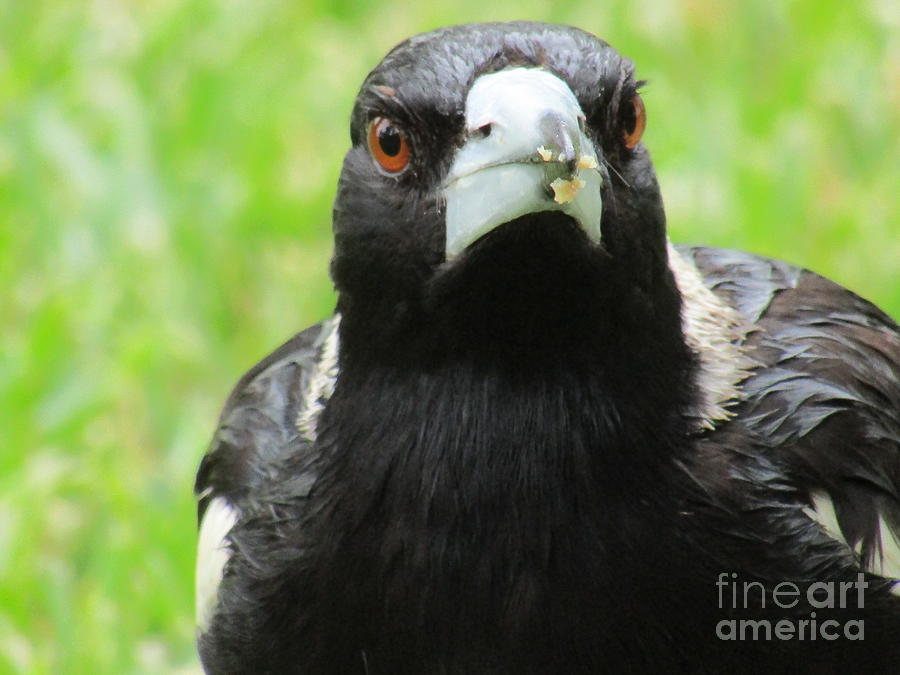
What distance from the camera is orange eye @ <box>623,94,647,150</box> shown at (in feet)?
12.2

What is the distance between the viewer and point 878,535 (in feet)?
13.4

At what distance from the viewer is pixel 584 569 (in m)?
3.68

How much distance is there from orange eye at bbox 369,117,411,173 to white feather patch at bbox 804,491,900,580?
1210mm

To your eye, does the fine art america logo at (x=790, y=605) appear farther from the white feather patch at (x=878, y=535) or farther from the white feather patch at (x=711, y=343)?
the white feather patch at (x=711, y=343)

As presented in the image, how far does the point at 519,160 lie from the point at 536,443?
0.69m

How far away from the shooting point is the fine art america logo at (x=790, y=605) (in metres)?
3.70

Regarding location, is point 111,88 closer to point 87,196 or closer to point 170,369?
point 87,196

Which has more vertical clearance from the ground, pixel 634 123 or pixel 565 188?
pixel 634 123

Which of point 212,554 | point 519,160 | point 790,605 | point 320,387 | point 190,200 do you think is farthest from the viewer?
point 190,200

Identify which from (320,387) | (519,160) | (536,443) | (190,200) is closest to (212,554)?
(320,387)

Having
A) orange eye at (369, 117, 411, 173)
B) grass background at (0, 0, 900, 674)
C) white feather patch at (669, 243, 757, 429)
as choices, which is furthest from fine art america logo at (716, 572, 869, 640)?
grass background at (0, 0, 900, 674)

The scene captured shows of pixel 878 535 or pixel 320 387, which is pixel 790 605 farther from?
pixel 320 387

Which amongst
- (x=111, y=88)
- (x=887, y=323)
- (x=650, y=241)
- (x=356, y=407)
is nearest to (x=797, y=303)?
(x=887, y=323)

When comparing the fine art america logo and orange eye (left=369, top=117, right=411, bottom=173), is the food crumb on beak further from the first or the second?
the fine art america logo
